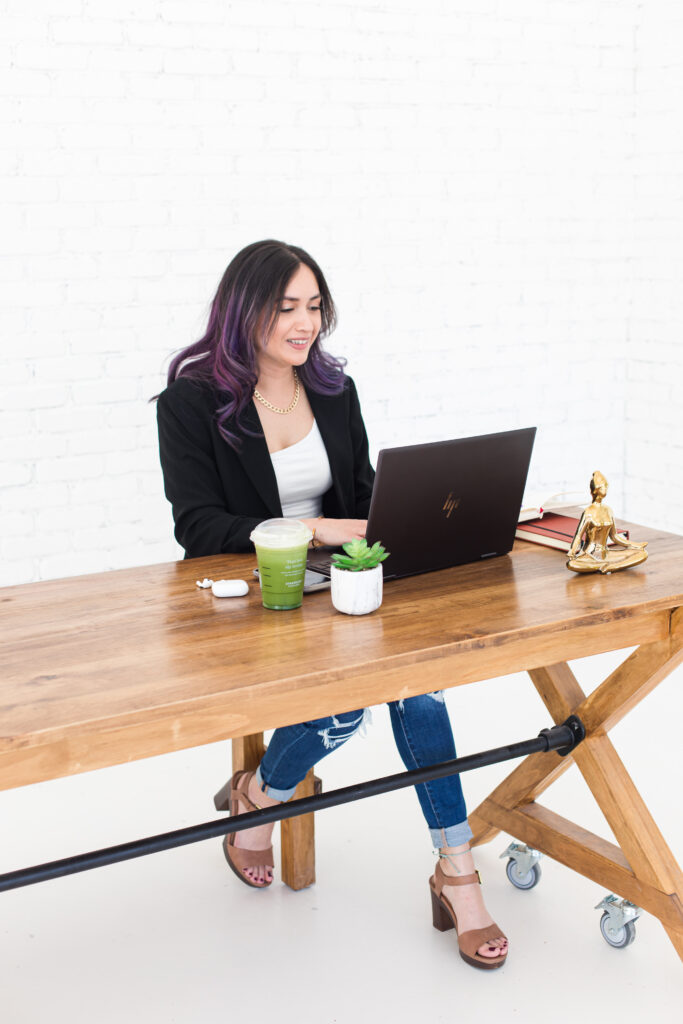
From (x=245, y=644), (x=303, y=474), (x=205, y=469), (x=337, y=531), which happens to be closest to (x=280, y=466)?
(x=303, y=474)

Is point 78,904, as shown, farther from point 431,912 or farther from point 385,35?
point 385,35

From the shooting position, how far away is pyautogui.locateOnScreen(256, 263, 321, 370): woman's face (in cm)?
221

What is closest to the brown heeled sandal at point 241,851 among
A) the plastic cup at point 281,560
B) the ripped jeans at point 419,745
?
the ripped jeans at point 419,745

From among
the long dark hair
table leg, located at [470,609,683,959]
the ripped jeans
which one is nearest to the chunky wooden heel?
the ripped jeans

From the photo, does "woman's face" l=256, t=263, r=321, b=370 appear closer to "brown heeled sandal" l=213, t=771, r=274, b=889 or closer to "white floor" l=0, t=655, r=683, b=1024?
"brown heeled sandal" l=213, t=771, r=274, b=889

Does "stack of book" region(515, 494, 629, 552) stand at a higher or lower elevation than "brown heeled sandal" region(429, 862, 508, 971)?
higher

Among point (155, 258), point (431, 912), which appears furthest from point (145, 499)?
point (431, 912)

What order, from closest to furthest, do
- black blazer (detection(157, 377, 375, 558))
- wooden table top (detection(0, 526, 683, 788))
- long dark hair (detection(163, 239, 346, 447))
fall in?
wooden table top (detection(0, 526, 683, 788))
black blazer (detection(157, 377, 375, 558))
long dark hair (detection(163, 239, 346, 447))

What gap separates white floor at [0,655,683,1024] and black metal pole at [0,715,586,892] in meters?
0.30

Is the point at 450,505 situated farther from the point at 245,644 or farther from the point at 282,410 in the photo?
the point at 282,410

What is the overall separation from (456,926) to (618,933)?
287mm

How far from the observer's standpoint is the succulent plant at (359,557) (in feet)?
5.06

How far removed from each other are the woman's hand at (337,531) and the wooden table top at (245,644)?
130 millimetres

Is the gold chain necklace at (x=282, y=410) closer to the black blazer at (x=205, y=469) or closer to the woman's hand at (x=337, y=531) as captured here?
the black blazer at (x=205, y=469)
